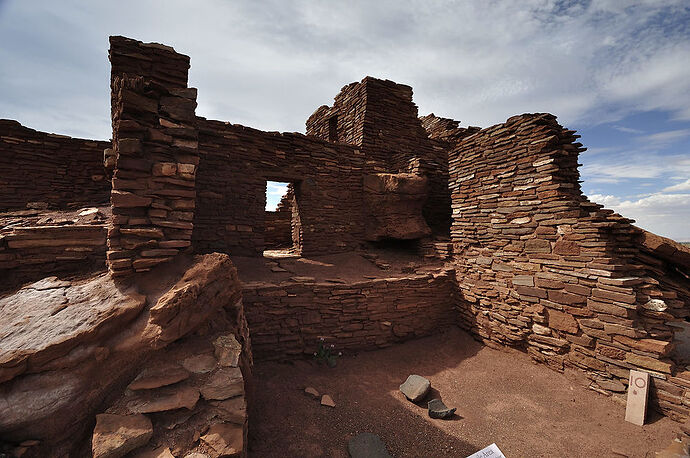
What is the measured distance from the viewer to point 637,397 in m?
3.87

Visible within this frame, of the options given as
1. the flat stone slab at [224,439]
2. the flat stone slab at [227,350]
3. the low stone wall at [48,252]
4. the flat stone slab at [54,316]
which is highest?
the low stone wall at [48,252]

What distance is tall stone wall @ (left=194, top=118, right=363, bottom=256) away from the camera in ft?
21.3

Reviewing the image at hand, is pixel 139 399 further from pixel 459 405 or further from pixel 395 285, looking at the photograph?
pixel 395 285

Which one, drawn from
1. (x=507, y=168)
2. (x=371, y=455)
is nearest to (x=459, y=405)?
(x=371, y=455)

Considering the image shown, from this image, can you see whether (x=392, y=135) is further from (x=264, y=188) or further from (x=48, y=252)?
(x=48, y=252)

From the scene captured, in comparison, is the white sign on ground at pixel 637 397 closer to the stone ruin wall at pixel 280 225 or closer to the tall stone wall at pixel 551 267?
the tall stone wall at pixel 551 267

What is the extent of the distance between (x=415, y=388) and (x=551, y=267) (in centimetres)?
345

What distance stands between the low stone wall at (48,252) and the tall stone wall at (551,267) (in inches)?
283

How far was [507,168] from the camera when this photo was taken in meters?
5.83

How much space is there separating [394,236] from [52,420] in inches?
297

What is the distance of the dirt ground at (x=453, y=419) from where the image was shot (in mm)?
Answer: 3438

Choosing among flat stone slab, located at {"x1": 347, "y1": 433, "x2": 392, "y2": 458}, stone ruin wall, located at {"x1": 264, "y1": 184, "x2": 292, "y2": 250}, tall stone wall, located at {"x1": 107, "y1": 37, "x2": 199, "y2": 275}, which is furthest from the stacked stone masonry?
stone ruin wall, located at {"x1": 264, "y1": 184, "x2": 292, "y2": 250}

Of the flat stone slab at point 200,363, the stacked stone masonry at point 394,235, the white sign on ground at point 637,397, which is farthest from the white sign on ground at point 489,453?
the flat stone slab at point 200,363

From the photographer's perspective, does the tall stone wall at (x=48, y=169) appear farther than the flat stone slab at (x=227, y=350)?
Yes
